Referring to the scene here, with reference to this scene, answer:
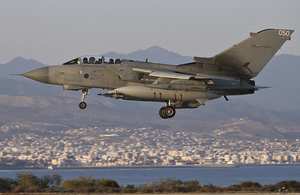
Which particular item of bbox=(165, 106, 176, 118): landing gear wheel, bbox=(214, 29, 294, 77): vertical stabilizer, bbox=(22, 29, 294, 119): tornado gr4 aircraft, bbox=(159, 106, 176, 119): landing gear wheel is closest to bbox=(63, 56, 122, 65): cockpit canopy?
bbox=(22, 29, 294, 119): tornado gr4 aircraft

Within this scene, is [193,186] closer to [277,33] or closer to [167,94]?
[167,94]

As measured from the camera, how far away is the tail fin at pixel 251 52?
33.5 m

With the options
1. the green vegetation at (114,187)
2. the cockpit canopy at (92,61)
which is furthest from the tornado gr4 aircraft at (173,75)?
the green vegetation at (114,187)

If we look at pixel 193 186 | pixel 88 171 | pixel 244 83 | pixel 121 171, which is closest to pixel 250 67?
pixel 244 83

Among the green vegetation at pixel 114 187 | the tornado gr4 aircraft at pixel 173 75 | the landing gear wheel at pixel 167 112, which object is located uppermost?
the tornado gr4 aircraft at pixel 173 75

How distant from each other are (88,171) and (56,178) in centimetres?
13925

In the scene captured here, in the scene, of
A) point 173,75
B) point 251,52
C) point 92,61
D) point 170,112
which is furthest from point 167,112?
point 251,52

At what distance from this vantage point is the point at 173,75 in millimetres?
31406

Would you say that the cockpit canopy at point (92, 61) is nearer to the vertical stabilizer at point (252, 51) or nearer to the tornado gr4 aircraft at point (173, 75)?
the tornado gr4 aircraft at point (173, 75)

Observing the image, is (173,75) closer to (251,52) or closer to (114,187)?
(251,52)

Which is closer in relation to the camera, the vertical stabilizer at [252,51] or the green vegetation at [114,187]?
the green vegetation at [114,187]

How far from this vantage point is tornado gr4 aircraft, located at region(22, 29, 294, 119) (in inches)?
1247

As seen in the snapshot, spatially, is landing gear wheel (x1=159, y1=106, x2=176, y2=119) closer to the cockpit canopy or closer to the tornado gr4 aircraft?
the tornado gr4 aircraft

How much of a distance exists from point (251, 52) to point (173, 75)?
5411 mm
